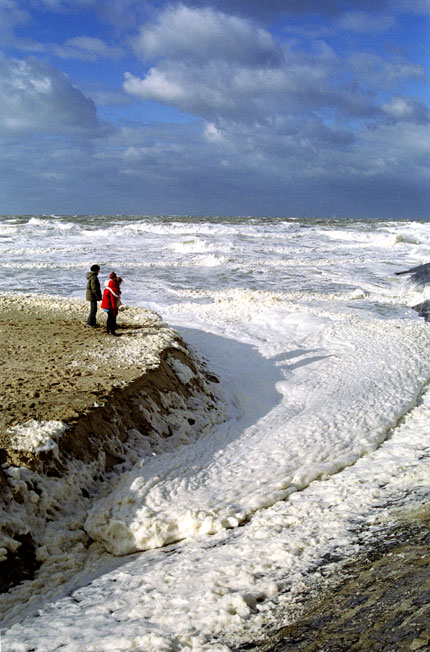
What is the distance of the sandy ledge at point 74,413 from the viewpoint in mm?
4828

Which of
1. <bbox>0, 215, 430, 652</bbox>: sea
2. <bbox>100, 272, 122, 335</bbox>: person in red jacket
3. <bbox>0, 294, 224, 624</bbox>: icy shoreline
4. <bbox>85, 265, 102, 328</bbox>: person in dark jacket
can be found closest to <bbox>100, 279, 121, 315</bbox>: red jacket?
<bbox>100, 272, 122, 335</bbox>: person in red jacket

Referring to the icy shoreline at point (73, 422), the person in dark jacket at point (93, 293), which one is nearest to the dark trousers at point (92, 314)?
the person in dark jacket at point (93, 293)

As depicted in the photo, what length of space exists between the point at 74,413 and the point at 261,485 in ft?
7.29

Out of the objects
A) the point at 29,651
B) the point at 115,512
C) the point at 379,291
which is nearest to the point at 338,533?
the point at 115,512

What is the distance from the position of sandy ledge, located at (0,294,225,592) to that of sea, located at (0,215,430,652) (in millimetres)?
296

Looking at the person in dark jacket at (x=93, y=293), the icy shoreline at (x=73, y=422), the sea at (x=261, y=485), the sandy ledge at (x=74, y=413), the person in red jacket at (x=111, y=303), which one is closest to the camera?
the sea at (x=261, y=485)

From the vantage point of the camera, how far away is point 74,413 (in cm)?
602

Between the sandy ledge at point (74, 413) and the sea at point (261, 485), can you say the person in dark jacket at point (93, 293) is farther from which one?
the sea at point (261, 485)

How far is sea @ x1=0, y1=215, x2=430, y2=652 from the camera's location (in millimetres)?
3666

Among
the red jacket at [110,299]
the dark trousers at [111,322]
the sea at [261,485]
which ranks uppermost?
the red jacket at [110,299]

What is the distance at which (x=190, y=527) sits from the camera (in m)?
5.01

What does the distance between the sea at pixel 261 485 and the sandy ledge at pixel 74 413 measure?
0.30 metres

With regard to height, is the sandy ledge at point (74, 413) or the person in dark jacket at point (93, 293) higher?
the person in dark jacket at point (93, 293)

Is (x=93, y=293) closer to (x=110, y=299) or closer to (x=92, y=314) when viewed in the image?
(x=92, y=314)
